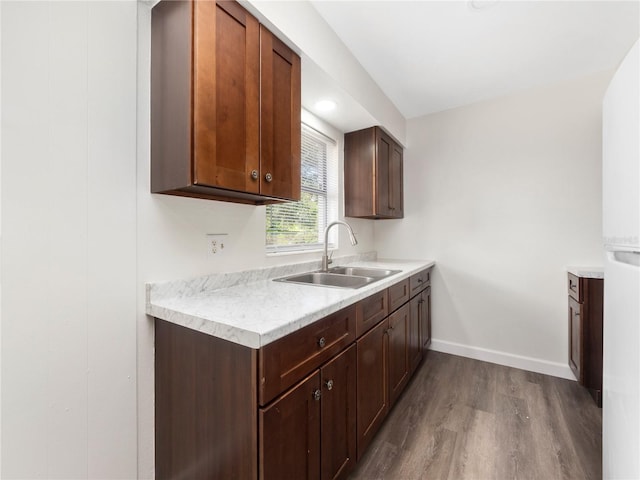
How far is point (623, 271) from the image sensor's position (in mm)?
836

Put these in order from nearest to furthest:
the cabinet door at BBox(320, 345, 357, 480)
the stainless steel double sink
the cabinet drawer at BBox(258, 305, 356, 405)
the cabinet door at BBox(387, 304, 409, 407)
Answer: the cabinet drawer at BBox(258, 305, 356, 405)
the cabinet door at BBox(320, 345, 357, 480)
the cabinet door at BBox(387, 304, 409, 407)
the stainless steel double sink

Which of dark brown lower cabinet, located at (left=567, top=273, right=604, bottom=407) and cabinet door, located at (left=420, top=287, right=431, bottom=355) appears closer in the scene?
dark brown lower cabinet, located at (left=567, top=273, right=604, bottom=407)

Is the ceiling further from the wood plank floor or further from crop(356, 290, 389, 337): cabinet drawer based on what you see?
the wood plank floor

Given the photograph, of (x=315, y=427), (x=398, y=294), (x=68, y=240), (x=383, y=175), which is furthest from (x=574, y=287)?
(x=68, y=240)

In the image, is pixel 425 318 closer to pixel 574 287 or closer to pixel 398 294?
pixel 398 294

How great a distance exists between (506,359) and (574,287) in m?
0.90

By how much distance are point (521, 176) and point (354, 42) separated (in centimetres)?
185

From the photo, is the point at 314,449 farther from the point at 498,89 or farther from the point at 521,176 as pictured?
the point at 498,89

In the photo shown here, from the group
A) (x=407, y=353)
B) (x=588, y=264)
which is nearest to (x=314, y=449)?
(x=407, y=353)

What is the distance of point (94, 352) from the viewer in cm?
103

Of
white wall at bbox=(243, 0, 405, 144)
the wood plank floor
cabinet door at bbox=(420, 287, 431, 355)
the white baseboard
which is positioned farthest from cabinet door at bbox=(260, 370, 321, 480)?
the white baseboard

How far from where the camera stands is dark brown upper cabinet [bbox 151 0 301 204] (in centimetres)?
101

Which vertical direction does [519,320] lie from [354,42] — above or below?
below

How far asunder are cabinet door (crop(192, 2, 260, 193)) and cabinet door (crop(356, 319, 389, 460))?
3.17 ft
